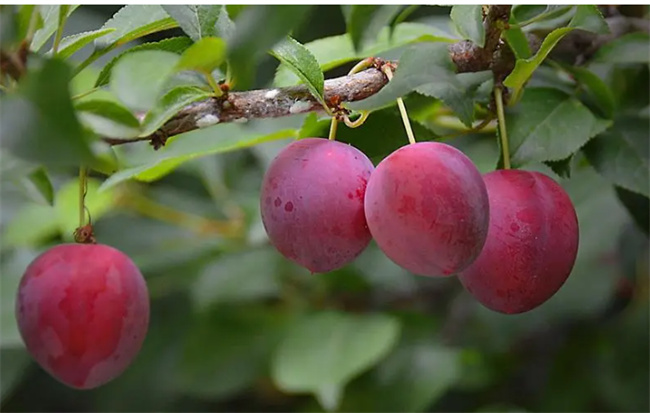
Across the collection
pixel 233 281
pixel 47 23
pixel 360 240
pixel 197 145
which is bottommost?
pixel 233 281

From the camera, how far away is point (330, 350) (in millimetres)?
933

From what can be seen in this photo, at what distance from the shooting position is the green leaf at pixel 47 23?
47 centimetres

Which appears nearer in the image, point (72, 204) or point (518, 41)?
point (518, 41)

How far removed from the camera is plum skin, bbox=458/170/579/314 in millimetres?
481

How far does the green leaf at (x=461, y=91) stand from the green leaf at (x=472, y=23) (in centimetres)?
3

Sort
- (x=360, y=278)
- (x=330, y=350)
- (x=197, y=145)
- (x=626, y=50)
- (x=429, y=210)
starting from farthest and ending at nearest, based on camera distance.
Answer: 1. (x=360, y=278)
2. (x=330, y=350)
3. (x=197, y=145)
4. (x=626, y=50)
5. (x=429, y=210)

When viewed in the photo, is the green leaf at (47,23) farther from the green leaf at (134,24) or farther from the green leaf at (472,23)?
the green leaf at (472,23)

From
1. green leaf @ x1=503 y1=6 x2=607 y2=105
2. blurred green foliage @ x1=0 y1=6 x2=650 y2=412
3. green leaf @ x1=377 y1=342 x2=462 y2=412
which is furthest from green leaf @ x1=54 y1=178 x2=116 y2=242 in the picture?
green leaf @ x1=503 y1=6 x2=607 y2=105

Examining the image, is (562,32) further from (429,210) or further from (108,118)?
(108,118)

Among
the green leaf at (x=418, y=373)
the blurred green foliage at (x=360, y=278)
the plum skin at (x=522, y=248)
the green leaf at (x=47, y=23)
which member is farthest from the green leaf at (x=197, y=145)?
the green leaf at (x=418, y=373)

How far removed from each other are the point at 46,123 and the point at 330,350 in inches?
25.9

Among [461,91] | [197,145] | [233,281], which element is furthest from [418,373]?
[461,91]

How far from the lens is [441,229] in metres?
0.43

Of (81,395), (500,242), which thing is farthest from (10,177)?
(81,395)
